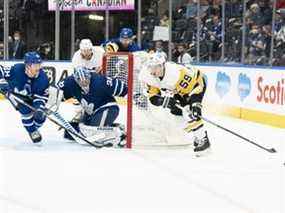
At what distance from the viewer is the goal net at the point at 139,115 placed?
641 cm

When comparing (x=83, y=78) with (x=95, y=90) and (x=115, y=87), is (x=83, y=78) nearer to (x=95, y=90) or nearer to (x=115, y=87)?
(x=95, y=90)

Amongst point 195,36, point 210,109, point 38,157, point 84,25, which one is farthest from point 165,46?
point 38,157

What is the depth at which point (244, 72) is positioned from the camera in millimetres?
9156

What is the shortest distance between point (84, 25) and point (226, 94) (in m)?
4.21

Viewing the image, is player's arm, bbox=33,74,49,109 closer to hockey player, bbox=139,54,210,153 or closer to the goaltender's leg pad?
the goaltender's leg pad

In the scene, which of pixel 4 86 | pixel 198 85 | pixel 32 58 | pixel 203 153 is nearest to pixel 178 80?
pixel 198 85

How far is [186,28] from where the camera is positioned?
38.7 feet

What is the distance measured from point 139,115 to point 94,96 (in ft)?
1.49

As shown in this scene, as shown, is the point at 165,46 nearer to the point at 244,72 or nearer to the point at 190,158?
the point at 244,72

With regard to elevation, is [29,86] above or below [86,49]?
below

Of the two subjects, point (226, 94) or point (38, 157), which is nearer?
point (38, 157)

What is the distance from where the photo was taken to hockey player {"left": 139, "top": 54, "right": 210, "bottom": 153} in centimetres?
584

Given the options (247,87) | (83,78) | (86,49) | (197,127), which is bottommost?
(197,127)

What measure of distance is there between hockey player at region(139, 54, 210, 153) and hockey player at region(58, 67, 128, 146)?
1.44ft
